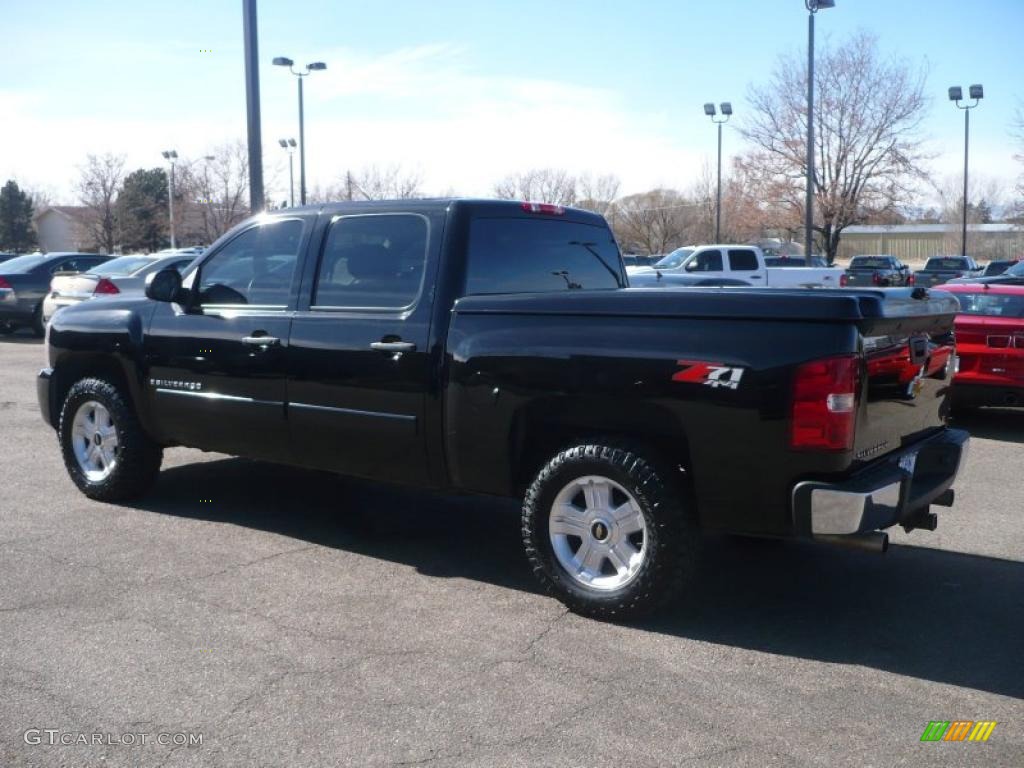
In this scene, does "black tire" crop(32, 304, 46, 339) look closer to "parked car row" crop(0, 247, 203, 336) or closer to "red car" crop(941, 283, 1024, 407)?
"parked car row" crop(0, 247, 203, 336)

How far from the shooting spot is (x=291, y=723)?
12.2 feet

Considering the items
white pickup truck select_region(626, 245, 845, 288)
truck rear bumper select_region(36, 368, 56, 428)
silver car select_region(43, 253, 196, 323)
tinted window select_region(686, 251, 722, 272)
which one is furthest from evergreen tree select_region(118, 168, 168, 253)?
truck rear bumper select_region(36, 368, 56, 428)

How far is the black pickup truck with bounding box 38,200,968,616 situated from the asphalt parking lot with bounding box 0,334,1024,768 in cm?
46

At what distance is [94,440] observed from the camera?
6973 millimetres

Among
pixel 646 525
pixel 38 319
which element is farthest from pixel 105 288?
pixel 646 525

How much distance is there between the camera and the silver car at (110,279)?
17.0 meters

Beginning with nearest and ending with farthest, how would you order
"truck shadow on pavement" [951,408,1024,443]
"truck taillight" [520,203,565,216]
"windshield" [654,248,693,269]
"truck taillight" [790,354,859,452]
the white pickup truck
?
"truck taillight" [790,354,859,452] → "truck taillight" [520,203,565,216] → "truck shadow on pavement" [951,408,1024,443] → the white pickup truck → "windshield" [654,248,693,269]

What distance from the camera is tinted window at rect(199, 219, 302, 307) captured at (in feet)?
19.7

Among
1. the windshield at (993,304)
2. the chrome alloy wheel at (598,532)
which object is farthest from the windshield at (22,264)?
the chrome alloy wheel at (598,532)

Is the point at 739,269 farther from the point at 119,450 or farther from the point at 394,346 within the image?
the point at 394,346

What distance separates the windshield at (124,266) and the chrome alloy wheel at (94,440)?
1157 cm

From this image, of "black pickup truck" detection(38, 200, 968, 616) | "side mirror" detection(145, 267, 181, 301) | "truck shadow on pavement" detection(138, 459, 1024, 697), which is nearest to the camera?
"black pickup truck" detection(38, 200, 968, 616)

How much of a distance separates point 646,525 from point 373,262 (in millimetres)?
2132

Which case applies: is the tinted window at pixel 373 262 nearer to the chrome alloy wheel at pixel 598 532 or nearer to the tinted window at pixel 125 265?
the chrome alloy wheel at pixel 598 532
